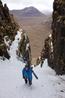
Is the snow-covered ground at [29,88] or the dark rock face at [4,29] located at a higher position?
the snow-covered ground at [29,88]

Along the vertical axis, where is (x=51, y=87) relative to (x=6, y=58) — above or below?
above

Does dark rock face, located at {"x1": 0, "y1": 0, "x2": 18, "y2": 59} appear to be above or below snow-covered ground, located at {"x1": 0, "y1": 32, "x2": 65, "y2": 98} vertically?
below

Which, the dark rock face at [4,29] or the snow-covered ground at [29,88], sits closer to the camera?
the snow-covered ground at [29,88]

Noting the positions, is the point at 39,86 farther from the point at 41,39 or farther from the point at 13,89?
the point at 41,39

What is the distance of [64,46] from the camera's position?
26.9 m

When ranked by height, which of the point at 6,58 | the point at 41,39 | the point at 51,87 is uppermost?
Answer: the point at 51,87

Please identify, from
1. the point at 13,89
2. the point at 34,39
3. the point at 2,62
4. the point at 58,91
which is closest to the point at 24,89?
the point at 13,89

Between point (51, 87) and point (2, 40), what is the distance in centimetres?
1518

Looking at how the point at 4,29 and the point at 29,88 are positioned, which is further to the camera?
the point at 4,29

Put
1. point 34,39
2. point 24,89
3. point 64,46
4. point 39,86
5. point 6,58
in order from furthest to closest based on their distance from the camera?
point 34,39, point 6,58, point 64,46, point 39,86, point 24,89

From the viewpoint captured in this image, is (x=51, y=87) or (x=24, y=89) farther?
(x=51, y=87)

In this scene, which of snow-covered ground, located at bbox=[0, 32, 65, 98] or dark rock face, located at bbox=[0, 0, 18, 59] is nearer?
snow-covered ground, located at bbox=[0, 32, 65, 98]

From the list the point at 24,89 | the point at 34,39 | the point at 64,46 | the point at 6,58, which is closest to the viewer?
the point at 24,89

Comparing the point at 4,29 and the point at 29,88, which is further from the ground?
the point at 29,88
